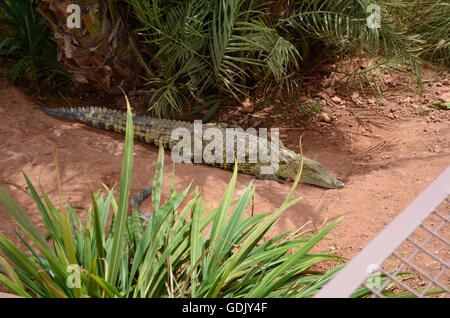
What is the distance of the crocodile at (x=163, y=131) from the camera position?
12.1ft

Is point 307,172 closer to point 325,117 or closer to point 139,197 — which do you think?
point 325,117

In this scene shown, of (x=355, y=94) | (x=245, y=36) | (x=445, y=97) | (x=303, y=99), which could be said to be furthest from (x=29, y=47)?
(x=445, y=97)

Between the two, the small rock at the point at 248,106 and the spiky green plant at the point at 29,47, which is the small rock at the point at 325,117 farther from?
the spiky green plant at the point at 29,47

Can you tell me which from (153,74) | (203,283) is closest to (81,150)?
(153,74)

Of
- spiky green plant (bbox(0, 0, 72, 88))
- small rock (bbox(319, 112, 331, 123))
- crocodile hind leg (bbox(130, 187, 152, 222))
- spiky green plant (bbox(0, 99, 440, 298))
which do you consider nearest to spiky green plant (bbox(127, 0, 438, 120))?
small rock (bbox(319, 112, 331, 123))

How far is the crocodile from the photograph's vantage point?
12.1 ft

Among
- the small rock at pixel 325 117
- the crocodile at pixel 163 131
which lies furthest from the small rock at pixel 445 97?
the crocodile at pixel 163 131

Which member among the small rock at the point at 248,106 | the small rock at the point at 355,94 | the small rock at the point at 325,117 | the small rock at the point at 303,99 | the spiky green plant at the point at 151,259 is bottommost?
the spiky green plant at the point at 151,259

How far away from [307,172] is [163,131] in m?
1.43

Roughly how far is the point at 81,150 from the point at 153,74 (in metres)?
1.20

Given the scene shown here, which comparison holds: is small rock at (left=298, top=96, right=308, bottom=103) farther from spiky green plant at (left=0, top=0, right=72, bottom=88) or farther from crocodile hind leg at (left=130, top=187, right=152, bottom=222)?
spiky green plant at (left=0, top=0, right=72, bottom=88)

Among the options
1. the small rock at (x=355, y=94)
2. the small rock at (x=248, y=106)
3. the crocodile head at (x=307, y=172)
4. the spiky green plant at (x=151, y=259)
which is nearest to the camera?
the spiky green plant at (x=151, y=259)

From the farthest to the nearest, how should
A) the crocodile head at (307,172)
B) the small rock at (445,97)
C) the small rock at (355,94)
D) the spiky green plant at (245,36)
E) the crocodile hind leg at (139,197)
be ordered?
the small rock at (355,94) < the small rock at (445,97) < the spiky green plant at (245,36) < the crocodile head at (307,172) < the crocodile hind leg at (139,197)

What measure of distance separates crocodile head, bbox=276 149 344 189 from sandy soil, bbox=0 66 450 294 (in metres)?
0.07
